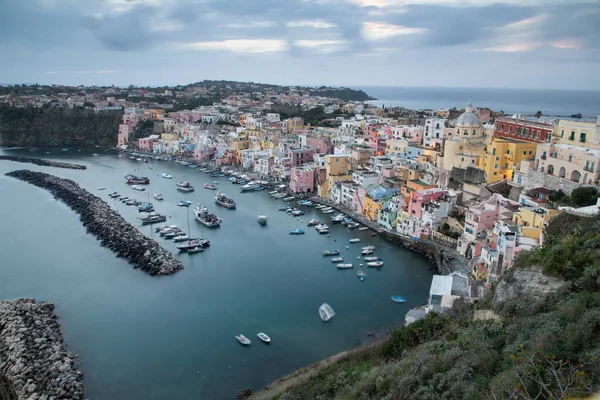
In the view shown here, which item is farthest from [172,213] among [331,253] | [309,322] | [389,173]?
[309,322]

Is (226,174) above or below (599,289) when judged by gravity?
below

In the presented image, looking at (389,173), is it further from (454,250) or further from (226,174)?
(226,174)

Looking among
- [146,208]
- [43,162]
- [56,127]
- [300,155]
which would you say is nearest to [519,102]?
[300,155]

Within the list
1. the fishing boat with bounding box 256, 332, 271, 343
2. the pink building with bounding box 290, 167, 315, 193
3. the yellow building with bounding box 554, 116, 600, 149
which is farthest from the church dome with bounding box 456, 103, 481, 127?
the fishing boat with bounding box 256, 332, 271, 343

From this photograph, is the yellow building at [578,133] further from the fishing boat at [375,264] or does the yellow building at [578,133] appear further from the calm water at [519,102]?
the calm water at [519,102]

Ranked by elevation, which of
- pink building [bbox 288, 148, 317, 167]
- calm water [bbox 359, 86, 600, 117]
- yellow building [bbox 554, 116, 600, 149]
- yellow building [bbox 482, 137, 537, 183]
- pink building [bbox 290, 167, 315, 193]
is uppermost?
calm water [bbox 359, 86, 600, 117]

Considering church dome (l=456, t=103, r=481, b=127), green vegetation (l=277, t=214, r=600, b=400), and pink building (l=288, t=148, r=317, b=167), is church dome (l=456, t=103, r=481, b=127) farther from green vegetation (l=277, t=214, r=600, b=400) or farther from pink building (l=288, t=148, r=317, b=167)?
green vegetation (l=277, t=214, r=600, b=400)

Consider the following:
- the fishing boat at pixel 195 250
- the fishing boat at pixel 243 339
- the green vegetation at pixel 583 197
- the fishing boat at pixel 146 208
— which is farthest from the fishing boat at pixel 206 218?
the green vegetation at pixel 583 197
